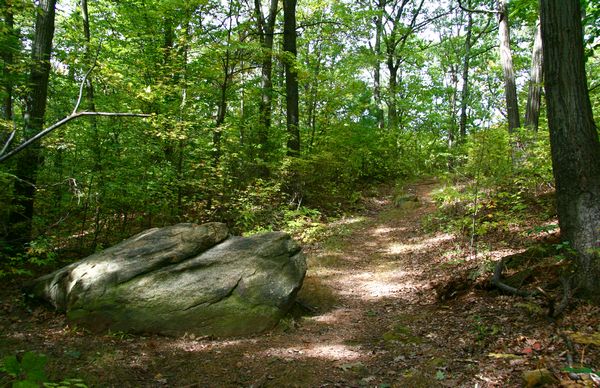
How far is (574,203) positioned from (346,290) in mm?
4155

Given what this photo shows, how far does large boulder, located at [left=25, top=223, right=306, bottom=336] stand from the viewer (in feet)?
17.4

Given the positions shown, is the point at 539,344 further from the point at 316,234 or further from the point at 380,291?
the point at 316,234

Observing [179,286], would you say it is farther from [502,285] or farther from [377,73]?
[377,73]

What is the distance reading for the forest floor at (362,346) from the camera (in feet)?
12.6

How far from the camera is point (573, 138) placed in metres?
4.50

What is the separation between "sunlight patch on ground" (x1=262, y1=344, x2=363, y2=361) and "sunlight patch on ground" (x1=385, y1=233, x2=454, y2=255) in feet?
15.4

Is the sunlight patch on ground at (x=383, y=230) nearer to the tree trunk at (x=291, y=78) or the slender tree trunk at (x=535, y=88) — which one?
the tree trunk at (x=291, y=78)

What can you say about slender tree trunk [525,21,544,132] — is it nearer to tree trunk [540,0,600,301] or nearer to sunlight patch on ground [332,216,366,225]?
sunlight patch on ground [332,216,366,225]

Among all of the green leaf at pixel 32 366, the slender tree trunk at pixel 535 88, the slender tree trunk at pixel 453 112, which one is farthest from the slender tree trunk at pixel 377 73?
the green leaf at pixel 32 366

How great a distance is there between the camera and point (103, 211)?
25.6 feet

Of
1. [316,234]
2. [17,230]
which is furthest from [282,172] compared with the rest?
[17,230]

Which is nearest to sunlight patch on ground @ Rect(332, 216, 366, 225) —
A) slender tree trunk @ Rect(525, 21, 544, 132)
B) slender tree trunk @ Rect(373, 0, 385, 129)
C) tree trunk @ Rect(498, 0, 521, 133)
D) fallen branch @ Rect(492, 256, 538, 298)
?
tree trunk @ Rect(498, 0, 521, 133)

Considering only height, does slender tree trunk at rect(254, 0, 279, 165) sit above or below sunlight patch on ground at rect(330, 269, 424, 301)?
above

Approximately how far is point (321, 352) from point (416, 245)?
5.38 meters
